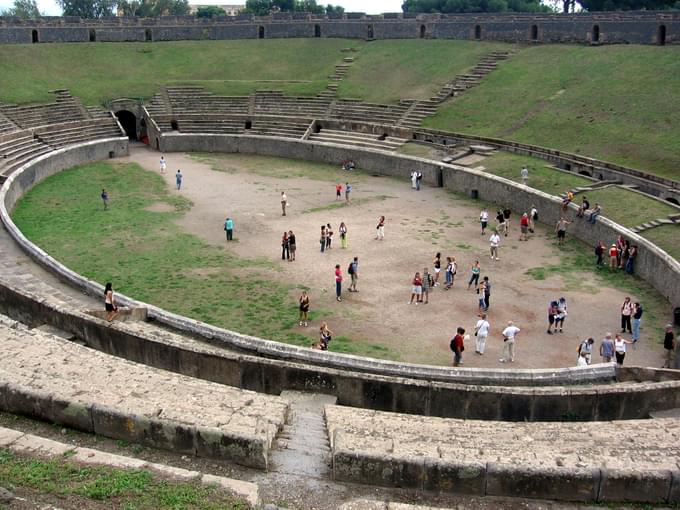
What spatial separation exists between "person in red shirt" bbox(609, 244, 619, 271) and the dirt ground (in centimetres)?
120

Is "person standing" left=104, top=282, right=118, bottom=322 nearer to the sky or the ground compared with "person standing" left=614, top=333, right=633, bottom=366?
nearer to the sky

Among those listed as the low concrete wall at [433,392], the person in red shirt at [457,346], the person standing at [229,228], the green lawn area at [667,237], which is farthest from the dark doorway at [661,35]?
the low concrete wall at [433,392]

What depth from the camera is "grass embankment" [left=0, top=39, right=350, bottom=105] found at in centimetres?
4659

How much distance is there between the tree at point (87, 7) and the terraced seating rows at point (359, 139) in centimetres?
5777

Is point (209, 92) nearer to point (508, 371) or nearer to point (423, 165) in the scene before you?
point (423, 165)

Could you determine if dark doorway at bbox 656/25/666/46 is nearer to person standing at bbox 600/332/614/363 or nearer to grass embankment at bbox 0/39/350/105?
grass embankment at bbox 0/39/350/105

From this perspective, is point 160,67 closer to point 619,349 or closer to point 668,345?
point 619,349

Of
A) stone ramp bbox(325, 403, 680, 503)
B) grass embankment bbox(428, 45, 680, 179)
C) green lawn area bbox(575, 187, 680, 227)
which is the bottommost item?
stone ramp bbox(325, 403, 680, 503)

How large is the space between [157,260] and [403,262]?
763 cm

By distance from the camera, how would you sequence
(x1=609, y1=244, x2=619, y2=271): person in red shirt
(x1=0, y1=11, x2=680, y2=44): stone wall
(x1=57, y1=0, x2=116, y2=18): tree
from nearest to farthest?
(x1=609, y1=244, x2=619, y2=271): person in red shirt → (x1=0, y1=11, x2=680, y2=44): stone wall → (x1=57, y1=0, x2=116, y2=18): tree

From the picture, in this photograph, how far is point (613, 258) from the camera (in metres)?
23.2

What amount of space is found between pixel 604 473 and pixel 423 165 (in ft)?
88.3

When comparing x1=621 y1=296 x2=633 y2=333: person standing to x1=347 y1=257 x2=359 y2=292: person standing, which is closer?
x1=621 y1=296 x2=633 y2=333: person standing

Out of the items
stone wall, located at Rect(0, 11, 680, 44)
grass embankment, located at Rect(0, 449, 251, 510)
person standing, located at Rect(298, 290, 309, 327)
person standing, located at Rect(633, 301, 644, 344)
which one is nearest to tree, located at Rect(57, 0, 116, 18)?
stone wall, located at Rect(0, 11, 680, 44)
